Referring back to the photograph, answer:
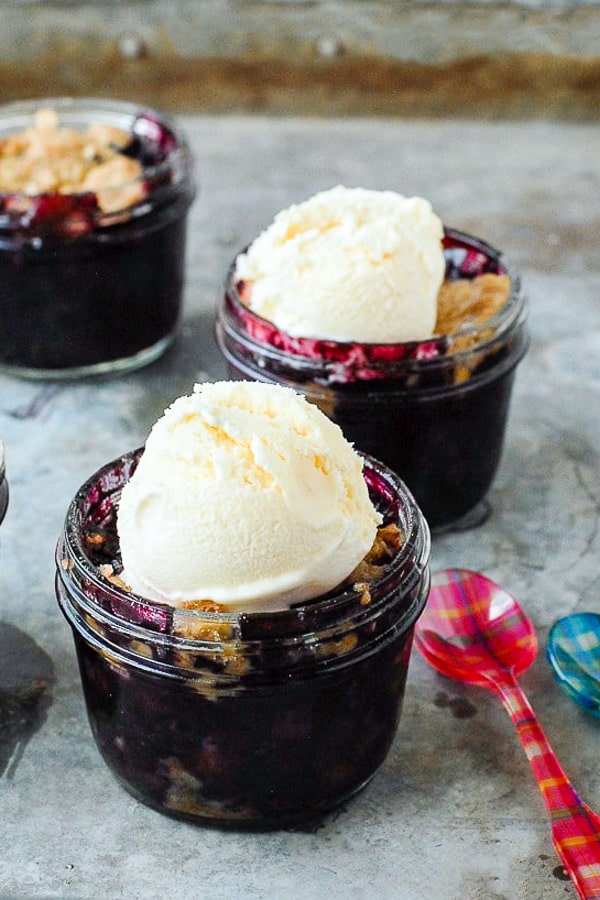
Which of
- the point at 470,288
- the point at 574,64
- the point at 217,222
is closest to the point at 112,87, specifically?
the point at 217,222

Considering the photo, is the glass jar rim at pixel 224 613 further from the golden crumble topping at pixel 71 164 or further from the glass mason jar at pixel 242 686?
the golden crumble topping at pixel 71 164

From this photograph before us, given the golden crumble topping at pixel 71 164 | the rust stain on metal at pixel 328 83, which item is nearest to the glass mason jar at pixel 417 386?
the golden crumble topping at pixel 71 164

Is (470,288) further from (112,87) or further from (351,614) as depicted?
(112,87)

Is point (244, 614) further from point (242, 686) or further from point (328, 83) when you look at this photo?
point (328, 83)

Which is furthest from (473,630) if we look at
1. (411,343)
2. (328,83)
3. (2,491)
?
(328,83)

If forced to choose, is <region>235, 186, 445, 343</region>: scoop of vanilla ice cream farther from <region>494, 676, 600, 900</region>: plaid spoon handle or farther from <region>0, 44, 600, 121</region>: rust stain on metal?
<region>0, 44, 600, 121</region>: rust stain on metal
